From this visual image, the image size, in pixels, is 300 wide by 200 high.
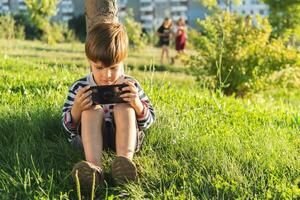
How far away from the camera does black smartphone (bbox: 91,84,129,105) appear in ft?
10.5

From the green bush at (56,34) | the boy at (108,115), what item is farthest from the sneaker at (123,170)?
the green bush at (56,34)

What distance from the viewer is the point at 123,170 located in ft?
A: 9.55

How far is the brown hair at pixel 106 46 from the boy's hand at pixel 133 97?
0.58 feet

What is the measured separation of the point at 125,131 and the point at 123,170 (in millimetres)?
289

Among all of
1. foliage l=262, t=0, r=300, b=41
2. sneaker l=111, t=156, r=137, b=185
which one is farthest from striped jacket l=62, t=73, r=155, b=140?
foliage l=262, t=0, r=300, b=41

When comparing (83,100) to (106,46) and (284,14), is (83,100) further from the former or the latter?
(284,14)

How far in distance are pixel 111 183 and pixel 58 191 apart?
0.31m

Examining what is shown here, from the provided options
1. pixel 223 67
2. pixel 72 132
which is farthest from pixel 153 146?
pixel 223 67

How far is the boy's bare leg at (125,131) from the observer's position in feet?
10.2

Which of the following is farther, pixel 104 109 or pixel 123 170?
pixel 104 109

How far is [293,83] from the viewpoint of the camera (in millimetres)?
9516

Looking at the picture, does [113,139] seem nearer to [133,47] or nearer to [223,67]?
[223,67]

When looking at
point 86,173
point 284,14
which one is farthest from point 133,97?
point 284,14

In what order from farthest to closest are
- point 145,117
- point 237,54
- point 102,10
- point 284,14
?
point 284,14
point 237,54
point 102,10
point 145,117
